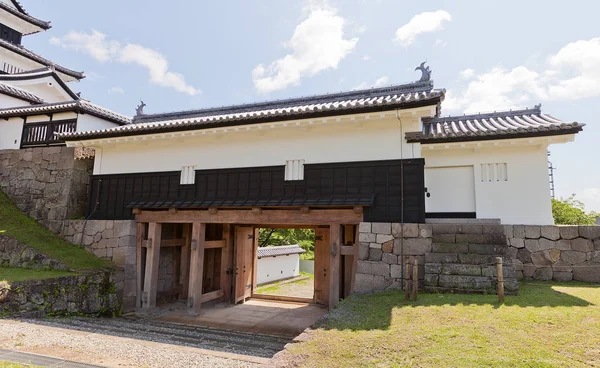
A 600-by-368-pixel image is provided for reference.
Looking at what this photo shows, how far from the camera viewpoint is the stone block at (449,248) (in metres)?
7.17

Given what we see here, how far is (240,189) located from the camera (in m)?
9.42

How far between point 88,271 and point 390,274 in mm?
7614

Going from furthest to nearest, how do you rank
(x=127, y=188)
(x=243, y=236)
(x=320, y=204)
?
(x=243, y=236) < (x=127, y=188) < (x=320, y=204)

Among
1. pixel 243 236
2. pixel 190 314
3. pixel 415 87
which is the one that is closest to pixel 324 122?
pixel 415 87

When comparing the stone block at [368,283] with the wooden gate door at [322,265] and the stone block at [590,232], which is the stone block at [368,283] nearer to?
the wooden gate door at [322,265]

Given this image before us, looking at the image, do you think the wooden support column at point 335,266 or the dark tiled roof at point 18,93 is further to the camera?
the dark tiled roof at point 18,93

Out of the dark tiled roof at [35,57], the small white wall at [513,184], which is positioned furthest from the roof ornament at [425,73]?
the dark tiled roof at [35,57]

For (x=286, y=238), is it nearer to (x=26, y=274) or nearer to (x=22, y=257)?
(x=22, y=257)

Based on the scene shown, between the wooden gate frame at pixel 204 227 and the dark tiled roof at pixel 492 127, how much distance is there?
105 inches

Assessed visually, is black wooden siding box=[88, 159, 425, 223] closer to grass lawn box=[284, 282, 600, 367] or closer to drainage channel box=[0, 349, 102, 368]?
grass lawn box=[284, 282, 600, 367]

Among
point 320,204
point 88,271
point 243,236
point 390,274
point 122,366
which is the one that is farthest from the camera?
point 243,236

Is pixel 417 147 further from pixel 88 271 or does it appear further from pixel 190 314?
pixel 88 271

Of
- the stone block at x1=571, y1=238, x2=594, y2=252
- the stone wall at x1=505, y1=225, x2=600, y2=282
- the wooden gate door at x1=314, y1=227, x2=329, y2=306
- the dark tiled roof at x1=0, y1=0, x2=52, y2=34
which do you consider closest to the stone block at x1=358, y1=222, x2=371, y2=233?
the stone wall at x1=505, y1=225, x2=600, y2=282

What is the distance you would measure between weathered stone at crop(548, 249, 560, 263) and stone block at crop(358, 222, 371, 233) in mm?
3939
